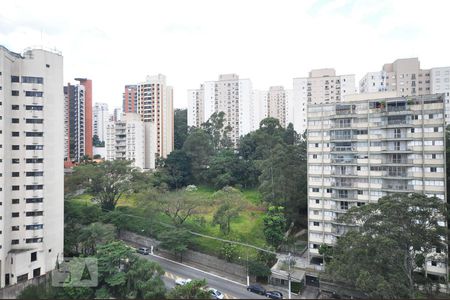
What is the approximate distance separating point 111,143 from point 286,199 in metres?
40.8

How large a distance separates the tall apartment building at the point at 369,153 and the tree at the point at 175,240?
12312 mm

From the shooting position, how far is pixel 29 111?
28094mm

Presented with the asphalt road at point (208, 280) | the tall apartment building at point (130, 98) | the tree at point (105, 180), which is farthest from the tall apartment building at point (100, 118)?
the asphalt road at point (208, 280)

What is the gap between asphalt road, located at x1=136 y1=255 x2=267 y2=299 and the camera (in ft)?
83.8

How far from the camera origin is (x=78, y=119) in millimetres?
71312

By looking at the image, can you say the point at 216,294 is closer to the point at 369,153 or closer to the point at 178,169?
the point at 369,153

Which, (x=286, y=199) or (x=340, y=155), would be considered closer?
(x=340, y=155)

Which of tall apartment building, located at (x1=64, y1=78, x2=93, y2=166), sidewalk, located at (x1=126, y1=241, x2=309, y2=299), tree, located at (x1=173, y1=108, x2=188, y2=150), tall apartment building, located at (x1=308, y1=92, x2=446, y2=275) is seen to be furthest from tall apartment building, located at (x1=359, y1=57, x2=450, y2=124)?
tall apartment building, located at (x1=64, y1=78, x2=93, y2=166)

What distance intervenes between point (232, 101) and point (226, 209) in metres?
48.4

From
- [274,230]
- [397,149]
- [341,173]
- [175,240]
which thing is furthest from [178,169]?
[397,149]

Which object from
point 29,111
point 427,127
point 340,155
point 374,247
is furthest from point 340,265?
point 29,111

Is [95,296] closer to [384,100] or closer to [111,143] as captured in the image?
[384,100]

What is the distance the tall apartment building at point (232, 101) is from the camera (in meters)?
76.7

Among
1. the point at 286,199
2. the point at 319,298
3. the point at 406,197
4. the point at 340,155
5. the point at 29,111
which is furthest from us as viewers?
the point at 286,199
